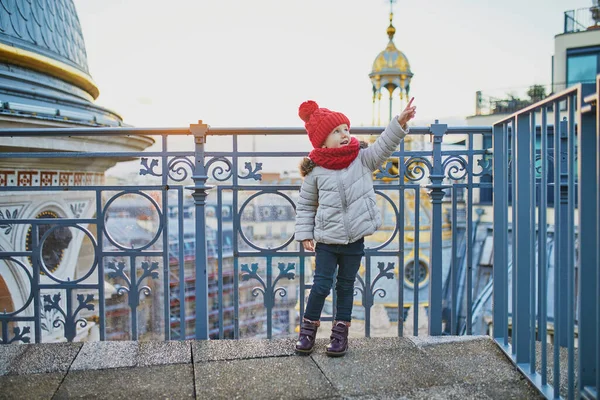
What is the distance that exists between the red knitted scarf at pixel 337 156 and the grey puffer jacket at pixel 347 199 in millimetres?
38

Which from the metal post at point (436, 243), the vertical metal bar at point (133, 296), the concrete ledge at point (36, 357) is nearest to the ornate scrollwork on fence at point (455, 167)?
the metal post at point (436, 243)

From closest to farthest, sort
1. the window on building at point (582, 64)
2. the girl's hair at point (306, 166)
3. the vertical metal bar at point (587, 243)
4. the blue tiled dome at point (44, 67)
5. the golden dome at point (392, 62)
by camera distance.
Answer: the vertical metal bar at point (587, 243), the girl's hair at point (306, 166), the blue tiled dome at point (44, 67), the golden dome at point (392, 62), the window on building at point (582, 64)

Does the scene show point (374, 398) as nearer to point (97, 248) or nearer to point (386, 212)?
point (97, 248)

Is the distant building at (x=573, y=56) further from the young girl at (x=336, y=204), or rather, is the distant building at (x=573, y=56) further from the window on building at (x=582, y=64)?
the young girl at (x=336, y=204)

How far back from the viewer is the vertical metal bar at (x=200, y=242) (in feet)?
10.6

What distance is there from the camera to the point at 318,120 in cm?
282

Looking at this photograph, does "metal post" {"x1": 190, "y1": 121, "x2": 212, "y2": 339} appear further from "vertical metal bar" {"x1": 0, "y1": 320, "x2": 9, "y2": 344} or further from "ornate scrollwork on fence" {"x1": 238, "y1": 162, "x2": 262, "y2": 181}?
"vertical metal bar" {"x1": 0, "y1": 320, "x2": 9, "y2": 344}

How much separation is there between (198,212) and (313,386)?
138 cm

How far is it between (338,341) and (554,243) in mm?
1253

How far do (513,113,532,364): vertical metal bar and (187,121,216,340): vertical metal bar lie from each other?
5.89ft

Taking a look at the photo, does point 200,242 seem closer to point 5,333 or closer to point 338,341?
point 338,341

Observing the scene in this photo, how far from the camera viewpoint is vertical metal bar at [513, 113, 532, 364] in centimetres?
260

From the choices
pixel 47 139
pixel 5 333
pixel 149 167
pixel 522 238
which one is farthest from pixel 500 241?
pixel 47 139

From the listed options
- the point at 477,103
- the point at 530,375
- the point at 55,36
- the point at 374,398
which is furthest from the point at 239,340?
the point at 477,103
